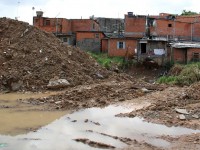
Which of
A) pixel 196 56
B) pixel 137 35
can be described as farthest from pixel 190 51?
pixel 137 35

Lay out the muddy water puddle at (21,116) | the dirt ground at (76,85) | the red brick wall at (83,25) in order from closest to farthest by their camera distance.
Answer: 1. the muddy water puddle at (21,116)
2. the dirt ground at (76,85)
3. the red brick wall at (83,25)

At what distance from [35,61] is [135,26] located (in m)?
20.4

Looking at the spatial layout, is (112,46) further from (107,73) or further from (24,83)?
(24,83)

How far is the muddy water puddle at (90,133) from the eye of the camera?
1027cm

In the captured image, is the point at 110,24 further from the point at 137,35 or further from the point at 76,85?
the point at 76,85

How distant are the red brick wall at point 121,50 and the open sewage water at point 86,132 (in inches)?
810

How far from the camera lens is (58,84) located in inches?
776

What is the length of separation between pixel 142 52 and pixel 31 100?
61.7 ft

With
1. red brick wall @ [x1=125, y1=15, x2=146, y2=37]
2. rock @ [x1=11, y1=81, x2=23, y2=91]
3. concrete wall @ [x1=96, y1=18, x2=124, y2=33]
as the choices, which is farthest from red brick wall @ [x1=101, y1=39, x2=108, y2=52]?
rock @ [x1=11, y1=81, x2=23, y2=91]

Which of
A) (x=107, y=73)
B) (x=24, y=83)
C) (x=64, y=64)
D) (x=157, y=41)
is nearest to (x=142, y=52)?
(x=157, y=41)

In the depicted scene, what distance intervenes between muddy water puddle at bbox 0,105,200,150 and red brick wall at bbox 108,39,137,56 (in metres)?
20.9

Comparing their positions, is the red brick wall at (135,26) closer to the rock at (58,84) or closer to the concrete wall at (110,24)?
the concrete wall at (110,24)

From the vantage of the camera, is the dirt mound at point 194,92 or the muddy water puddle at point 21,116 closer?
the muddy water puddle at point 21,116

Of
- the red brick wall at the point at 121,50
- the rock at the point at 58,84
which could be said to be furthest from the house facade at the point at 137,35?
the rock at the point at 58,84
